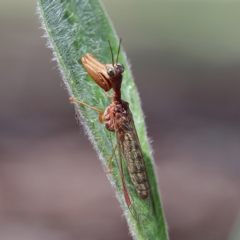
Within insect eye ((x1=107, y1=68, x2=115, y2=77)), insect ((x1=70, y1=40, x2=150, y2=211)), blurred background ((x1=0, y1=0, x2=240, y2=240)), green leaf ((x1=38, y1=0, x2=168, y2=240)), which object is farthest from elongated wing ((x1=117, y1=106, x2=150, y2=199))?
blurred background ((x1=0, y1=0, x2=240, y2=240))

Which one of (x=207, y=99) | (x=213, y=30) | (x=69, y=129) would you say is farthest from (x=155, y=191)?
(x=213, y=30)

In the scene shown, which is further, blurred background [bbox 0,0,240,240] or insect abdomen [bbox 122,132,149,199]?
blurred background [bbox 0,0,240,240]

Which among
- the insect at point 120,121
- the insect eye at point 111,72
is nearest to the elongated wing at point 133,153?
the insect at point 120,121

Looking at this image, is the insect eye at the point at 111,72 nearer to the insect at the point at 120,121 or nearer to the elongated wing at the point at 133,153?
the insect at the point at 120,121

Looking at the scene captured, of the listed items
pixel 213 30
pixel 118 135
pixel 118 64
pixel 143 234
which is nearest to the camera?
pixel 143 234

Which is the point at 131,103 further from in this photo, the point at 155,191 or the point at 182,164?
the point at 182,164

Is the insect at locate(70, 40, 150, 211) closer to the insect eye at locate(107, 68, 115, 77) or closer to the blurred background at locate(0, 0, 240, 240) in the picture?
the insect eye at locate(107, 68, 115, 77)
